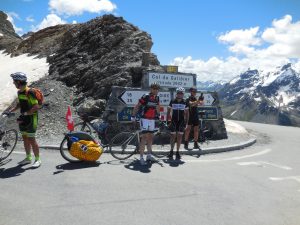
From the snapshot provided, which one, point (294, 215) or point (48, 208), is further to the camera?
point (294, 215)

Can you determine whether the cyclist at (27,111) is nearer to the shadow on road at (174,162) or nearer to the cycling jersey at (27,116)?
the cycling jersey at (27,116)

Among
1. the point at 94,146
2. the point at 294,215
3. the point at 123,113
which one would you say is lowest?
the point at 294,215

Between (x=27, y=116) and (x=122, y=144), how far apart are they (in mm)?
3006

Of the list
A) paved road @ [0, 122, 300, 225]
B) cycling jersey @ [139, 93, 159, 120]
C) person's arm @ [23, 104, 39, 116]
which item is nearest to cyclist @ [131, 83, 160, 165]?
cycling jersey @ [139, 93, 159, 120]

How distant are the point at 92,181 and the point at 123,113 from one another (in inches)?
229

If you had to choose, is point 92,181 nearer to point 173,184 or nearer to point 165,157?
point 173,184

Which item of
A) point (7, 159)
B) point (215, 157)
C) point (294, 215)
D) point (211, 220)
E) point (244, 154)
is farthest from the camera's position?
point (244, 154)

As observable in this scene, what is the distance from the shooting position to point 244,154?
1338cm

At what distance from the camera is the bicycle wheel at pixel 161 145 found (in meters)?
12.2

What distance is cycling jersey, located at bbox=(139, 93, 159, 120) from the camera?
1050 centimetres

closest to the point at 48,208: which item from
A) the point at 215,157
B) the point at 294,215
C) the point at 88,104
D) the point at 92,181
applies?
the point at 92,181

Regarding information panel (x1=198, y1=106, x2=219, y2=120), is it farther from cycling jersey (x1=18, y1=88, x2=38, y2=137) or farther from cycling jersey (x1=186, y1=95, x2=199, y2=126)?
cycling jersey (x1=18, y1=88, x2=38, y2=137)

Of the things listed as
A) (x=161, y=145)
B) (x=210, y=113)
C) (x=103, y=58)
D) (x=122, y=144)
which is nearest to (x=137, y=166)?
(x=122, y=144)

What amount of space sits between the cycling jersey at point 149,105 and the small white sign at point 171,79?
4.60 m
